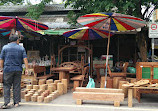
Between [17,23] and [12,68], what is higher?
[17,23]

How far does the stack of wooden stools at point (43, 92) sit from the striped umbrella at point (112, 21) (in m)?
2.69

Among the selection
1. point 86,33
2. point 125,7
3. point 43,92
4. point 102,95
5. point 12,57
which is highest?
point 125,7

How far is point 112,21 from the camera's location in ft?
24.0

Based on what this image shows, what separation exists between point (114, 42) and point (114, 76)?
4.35 m

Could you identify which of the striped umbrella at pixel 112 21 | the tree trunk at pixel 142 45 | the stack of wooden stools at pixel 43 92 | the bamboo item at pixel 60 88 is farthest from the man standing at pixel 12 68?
the tree trunk at pixel 142 45

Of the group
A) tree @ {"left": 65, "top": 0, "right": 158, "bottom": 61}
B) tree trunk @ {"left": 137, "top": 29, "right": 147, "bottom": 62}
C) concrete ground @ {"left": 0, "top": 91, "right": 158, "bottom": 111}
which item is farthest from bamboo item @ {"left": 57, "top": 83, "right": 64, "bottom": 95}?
tree trunk @ {"left": 137, "top": 29, "right": 147, "bottom": 62}

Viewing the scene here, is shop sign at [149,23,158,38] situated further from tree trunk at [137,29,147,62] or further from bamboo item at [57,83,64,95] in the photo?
bamboo item at [57,83,64,95]

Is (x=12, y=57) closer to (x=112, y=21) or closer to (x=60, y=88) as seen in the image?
(x=60, y=88)

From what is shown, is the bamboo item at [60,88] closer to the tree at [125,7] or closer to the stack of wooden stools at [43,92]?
the stack of wooden stools at [43,92]

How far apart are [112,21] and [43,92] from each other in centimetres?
374

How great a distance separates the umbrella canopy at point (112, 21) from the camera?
6.30 meters

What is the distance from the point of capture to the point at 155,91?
616cm

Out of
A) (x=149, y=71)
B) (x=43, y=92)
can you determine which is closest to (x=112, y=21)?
(x=149, y=71)

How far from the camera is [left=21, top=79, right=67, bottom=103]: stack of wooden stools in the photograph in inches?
254
